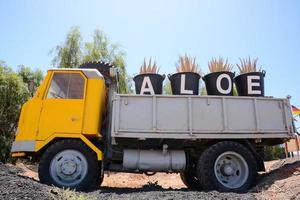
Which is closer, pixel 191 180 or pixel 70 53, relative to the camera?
pixel 191 180

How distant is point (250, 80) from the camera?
318 inches

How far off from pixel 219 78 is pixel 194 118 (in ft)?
4.54

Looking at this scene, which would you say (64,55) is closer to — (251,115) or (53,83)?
(53,83)

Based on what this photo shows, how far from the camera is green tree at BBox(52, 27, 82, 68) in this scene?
21781mm

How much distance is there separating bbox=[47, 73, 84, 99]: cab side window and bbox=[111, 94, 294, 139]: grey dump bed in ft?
2.88

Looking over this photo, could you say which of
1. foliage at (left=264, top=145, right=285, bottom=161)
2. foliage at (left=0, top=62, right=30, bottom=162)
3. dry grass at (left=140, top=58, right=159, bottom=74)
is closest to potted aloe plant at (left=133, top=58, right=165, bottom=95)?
dry grass at (left=140, top=58, right=159, bottom=74)

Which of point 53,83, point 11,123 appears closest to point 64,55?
point 11,123

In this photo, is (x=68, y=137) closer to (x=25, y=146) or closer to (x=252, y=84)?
(x=25, y=146)

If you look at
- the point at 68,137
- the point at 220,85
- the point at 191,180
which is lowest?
the point at 191,180

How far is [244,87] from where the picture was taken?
26.6 ft

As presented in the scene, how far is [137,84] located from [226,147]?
8.58ft

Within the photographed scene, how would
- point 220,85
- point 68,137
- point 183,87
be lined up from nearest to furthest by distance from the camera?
point 68,137 < point 183,87 < point 220,85

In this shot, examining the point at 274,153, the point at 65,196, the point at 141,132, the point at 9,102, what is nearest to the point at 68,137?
the point at 141,132

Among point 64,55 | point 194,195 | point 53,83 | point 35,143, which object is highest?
point 64,55
